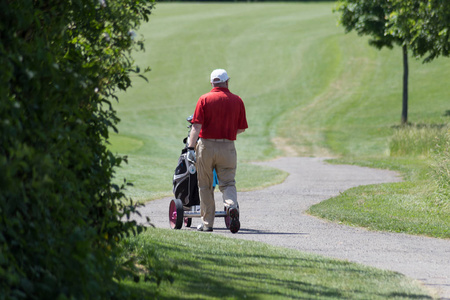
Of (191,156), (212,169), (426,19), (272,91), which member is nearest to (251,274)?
(212,169)

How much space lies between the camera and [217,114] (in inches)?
393

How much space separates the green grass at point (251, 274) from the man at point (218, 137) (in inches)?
63.8

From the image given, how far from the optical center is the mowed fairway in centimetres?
3142

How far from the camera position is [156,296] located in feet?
17.7

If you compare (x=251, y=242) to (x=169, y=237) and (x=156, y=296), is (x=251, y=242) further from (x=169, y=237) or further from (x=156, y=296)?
(x=156, y=296)

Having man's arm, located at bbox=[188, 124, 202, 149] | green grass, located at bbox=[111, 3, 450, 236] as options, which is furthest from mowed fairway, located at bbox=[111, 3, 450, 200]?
man's arm, located at bbox=[188, 124, 202, 149]

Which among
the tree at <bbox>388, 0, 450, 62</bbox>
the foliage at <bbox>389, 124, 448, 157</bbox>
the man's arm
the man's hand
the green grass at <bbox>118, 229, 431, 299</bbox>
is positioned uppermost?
the tree at <bbox>388, 0, 450, 62</bbox>

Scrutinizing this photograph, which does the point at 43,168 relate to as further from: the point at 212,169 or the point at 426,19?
the point at 426,19

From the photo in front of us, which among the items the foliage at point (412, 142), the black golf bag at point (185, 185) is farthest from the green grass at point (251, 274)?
the foliage at point (412, 142)

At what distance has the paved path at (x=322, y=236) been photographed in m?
8.05

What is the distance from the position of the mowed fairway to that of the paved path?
2114 mm

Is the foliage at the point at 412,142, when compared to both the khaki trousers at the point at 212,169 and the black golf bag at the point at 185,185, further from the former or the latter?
the khaki trousers at the point at 212,169

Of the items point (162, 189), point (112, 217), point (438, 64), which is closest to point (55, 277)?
point (112, 217)

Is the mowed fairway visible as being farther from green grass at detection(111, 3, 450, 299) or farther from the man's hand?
the man's hand
